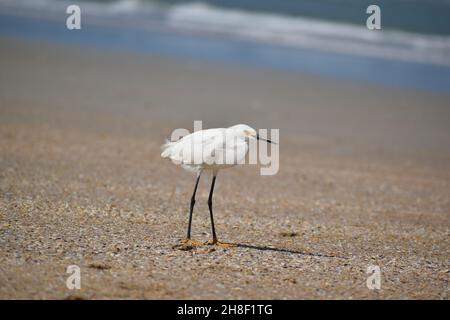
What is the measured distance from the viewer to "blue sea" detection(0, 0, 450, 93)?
2281 centimetres

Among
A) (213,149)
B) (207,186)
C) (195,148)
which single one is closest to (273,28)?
(207,186)

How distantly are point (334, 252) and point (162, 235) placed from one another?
2.08 metres

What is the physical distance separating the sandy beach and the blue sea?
223 cm

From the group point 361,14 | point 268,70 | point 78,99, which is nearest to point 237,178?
point 78,99

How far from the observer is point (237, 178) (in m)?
11.4

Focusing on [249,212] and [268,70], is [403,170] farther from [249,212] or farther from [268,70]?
[268,70]

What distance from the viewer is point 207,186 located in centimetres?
1077

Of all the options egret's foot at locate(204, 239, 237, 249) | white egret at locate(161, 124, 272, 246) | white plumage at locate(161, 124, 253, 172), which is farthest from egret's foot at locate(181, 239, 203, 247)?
white plumage at locate(161, 124, 253, 172)

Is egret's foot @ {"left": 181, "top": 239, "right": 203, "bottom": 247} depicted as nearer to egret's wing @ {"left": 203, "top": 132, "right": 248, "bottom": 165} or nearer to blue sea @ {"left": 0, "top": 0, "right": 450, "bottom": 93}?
egret's wing @ {"left": 203, "top": 132, "right": 248, "bottom": 165}

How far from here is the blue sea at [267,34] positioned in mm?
22812

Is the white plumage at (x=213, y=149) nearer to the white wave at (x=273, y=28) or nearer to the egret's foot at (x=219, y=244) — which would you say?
the egret's foot at (x=219, y=244)

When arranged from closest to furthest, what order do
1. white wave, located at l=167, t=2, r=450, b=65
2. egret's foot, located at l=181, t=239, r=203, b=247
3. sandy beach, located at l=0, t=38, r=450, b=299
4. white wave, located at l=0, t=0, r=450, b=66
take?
sandy beach, located at l=0, t=38, r=450, b=299
egret's foot, located at l=181, t=239, r=203, b=247
white wave, located at l=167, t=2, r=450, b=65
white wave, located at l=0, t=0, r=450, b=66

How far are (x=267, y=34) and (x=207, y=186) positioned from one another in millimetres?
19163

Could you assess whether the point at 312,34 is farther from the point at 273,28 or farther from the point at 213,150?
the point at 213,150
